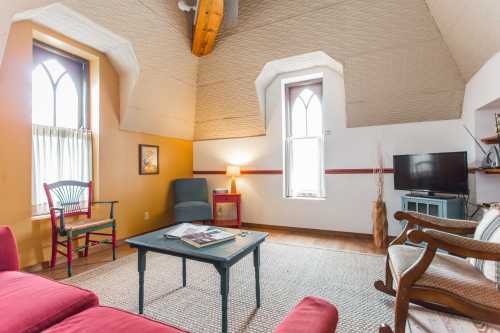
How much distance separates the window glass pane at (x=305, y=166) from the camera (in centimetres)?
414

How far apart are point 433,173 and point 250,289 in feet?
8.61

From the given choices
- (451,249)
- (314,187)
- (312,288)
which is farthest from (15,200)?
(314,187)

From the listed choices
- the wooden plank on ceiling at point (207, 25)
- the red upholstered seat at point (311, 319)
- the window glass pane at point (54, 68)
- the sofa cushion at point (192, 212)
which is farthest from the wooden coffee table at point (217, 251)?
the wooden plank on ceiling at point (207, 25)

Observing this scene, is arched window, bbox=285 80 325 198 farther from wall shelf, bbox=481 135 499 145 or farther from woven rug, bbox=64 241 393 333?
wall shelf, bbox=481 135 499 145

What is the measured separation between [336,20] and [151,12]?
2307mm

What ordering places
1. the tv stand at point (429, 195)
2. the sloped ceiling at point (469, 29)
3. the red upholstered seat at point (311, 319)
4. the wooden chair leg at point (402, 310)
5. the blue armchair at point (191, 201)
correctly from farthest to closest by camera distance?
the blue armchair at point (191, 201), the tv stand at point (429, 195), the sloped ceiling at point (469, 29), the wooden chair leg at point (402, 310), the red upholstered seat at point (311, 319)

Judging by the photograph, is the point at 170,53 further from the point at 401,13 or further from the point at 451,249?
the point at 451,249

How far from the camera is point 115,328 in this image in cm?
95

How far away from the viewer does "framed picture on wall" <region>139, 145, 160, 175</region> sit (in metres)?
3.86

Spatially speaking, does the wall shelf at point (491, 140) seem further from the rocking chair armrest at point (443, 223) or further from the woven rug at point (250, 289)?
the woven rug at point (250, 289)

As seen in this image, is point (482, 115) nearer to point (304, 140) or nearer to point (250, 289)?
point (304, 140)

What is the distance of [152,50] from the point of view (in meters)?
3.27

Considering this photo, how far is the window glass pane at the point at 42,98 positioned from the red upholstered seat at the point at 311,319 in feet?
10.8

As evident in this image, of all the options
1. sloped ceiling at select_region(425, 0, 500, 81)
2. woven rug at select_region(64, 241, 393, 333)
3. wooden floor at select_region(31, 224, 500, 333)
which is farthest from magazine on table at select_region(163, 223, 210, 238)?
sloped ceiling at select_region(425, 0, 500, 81)
